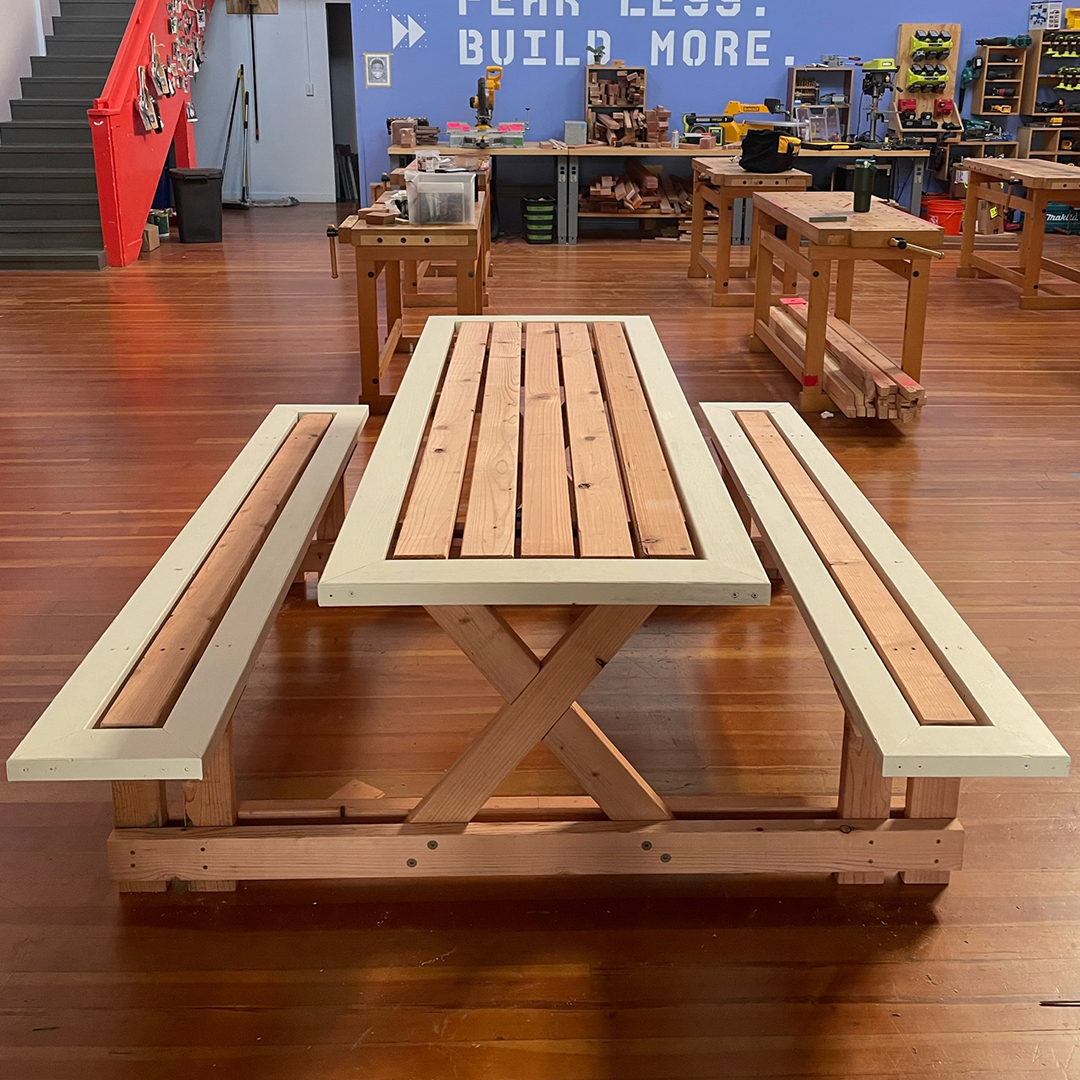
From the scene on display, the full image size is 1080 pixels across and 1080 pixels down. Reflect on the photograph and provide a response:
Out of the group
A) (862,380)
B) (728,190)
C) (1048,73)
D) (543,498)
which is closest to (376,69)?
(728,190)

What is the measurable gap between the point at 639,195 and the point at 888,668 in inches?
366

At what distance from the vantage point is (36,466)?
4676mm

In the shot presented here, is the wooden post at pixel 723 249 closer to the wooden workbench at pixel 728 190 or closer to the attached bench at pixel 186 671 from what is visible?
the wooden workbench at pixel 728 190

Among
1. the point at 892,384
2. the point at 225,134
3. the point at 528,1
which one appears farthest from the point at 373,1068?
the point at 225,134

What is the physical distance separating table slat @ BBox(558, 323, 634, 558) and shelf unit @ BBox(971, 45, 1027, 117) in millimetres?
9253

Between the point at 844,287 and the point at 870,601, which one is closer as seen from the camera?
A: the point at 870,601

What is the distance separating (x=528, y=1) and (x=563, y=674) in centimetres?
1000

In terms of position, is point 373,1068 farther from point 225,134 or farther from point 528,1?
point 225,134

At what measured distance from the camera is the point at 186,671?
2.16 m

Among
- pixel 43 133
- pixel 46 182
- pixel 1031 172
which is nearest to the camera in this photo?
pixel 1031 172

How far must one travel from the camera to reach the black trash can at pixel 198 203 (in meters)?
10.2

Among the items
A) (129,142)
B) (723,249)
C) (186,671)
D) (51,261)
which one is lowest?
(51,261)

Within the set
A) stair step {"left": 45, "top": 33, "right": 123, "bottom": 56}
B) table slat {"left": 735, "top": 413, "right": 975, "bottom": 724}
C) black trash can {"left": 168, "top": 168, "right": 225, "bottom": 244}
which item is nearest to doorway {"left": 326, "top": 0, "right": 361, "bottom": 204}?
stair step {"left": 45, "top": 33, "right": 123, "bottom": 56}

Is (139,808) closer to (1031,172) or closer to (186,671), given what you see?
(186,671)
